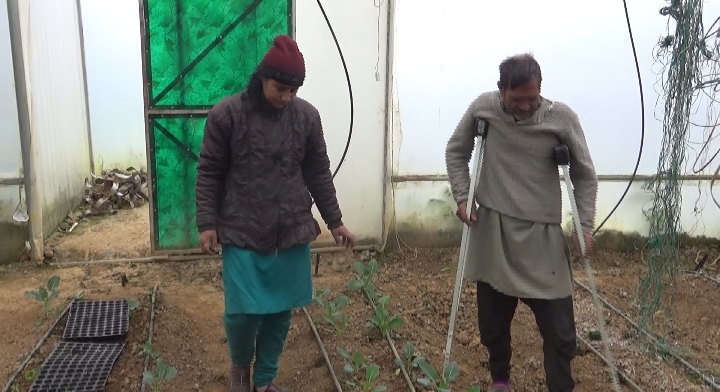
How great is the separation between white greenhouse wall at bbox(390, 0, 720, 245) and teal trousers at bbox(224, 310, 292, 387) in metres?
2.57

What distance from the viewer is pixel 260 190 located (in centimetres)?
270

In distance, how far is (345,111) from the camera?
509 centimetres

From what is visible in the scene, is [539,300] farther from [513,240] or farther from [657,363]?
[657,363]

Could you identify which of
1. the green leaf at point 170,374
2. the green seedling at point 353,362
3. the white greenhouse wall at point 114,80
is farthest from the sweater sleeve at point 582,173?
the white greenhouse wall at point 114,80

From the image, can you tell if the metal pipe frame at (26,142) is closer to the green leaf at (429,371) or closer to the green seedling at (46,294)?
the green seedling at (46,294)

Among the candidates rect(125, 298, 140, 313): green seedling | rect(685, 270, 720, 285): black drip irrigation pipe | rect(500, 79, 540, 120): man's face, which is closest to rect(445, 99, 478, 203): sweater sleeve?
rect(500, 79, 540, 120): man's face

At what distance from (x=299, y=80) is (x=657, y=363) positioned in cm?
267

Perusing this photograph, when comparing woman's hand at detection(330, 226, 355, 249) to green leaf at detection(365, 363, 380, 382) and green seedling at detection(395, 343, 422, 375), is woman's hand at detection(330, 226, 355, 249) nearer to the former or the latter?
green leaf at detection(365, 363, 380, 382)

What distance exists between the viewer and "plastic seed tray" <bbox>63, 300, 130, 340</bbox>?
375 centimetres

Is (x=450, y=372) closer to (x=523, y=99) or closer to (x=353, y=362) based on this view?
(x=353, y=362)

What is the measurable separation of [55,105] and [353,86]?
9.40 ft

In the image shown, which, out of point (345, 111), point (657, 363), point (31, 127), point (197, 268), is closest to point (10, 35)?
point (31, 127)

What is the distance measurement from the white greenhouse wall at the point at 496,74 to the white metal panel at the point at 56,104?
9.62 feet

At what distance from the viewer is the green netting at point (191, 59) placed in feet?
15.6
